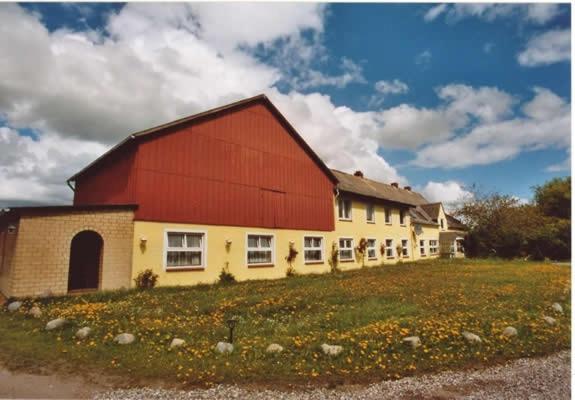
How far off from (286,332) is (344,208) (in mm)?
18532

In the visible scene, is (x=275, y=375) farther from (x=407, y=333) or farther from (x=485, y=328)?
(x=485, y=328)

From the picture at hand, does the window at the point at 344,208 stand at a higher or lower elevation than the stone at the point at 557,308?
higher

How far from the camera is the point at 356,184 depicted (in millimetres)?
30047

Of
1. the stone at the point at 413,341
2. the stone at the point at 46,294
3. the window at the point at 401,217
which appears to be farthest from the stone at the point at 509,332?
the window at the point at 401,217

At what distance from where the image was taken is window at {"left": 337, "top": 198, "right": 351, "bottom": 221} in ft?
85.3

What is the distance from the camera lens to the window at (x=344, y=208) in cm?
2601

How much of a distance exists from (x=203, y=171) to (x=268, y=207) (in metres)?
4.41

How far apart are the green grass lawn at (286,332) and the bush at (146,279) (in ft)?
2.30

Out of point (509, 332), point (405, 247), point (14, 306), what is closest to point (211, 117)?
point (14, 306)

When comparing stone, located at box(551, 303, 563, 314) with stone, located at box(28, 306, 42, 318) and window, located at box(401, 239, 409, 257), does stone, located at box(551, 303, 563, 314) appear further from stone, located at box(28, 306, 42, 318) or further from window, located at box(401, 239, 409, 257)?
window, located at box(401, 239, 409, 257)

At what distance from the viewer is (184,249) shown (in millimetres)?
16328

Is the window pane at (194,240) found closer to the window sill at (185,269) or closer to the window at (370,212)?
the window sill at (185,269)

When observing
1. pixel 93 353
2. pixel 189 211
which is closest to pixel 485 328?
pixel 93 353

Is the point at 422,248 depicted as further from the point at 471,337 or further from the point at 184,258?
the point at 471,337
